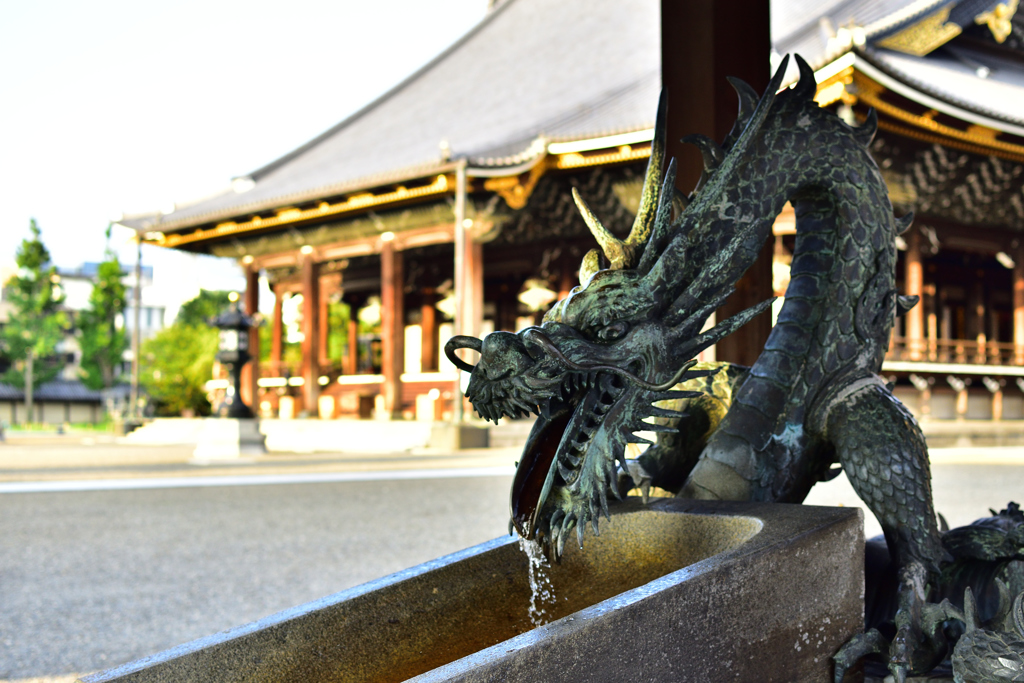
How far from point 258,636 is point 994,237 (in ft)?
48.4

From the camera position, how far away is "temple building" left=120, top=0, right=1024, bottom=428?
10969 millimetres

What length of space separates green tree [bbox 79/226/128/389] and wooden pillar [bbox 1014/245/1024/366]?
28098 millimetres

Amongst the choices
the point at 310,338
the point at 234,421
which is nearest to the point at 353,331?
the point at 310,338

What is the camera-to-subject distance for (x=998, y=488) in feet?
19.3

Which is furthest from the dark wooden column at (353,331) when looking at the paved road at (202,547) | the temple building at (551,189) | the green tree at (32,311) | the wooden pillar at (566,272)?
the green tree at (32,311)

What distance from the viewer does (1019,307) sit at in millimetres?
13039

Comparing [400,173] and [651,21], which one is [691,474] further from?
[651,21]

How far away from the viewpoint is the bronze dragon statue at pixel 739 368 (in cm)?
108

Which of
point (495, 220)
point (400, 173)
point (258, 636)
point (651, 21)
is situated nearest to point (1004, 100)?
point (651, 21)

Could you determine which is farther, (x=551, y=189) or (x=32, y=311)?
(x=32, y=311)

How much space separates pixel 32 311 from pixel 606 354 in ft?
105

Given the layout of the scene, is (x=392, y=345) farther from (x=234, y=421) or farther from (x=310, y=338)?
(x=234, y=421)

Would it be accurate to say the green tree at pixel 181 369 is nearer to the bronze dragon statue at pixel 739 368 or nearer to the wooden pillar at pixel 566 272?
the wooden pillar at pixel 566 272

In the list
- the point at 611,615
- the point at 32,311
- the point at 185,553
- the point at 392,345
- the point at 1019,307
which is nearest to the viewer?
the point at 611,615
